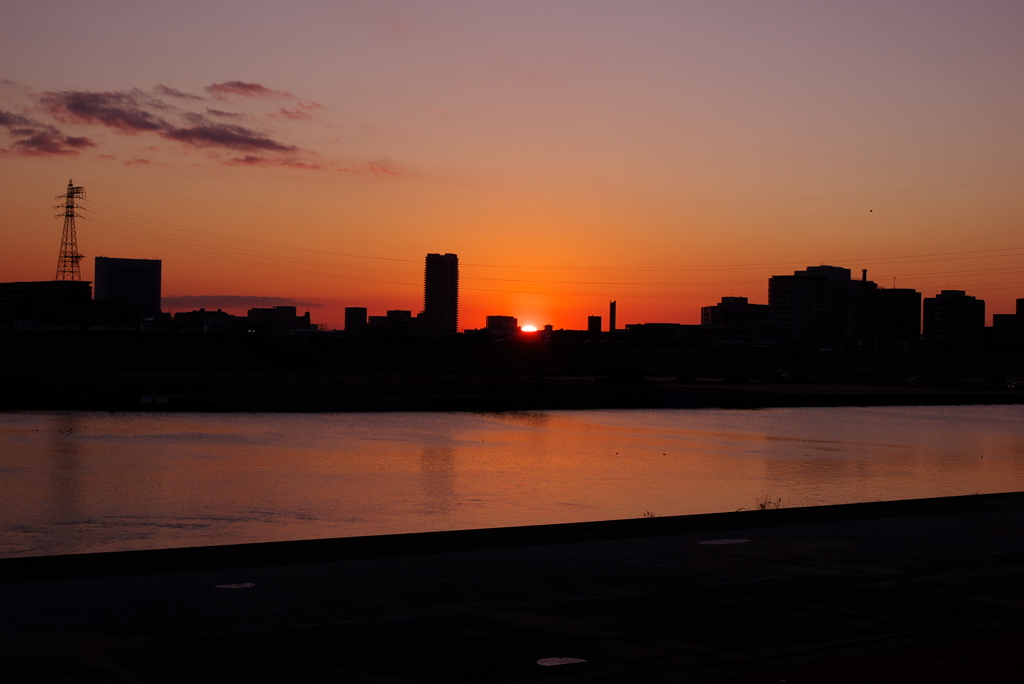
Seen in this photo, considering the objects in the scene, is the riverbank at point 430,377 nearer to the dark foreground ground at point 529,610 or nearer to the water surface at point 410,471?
the water surface at point 410,471

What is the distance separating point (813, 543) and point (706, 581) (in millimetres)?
3274

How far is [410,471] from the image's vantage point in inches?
1230

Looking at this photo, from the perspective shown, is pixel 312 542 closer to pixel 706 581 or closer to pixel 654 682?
pixel 706 581

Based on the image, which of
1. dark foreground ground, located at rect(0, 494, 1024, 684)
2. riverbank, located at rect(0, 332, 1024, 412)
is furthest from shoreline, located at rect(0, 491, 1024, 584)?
riverbank, located at rect(0, 332, 1024, 412)

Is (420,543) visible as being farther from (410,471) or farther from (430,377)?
(430,377)

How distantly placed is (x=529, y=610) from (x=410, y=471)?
21402 millimetres

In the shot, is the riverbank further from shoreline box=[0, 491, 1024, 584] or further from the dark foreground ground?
the dark foreground ground

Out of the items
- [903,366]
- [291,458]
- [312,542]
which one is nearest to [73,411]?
[291,458]

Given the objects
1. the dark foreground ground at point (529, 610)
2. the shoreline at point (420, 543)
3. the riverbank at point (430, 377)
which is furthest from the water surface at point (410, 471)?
the dark foreground ground at point (529, 610)

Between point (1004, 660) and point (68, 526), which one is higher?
point (1004, 660)

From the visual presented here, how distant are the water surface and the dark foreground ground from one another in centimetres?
706

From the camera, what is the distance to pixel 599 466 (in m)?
34.2

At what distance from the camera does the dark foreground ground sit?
8.09m

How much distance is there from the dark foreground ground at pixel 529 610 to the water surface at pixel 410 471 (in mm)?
7060
